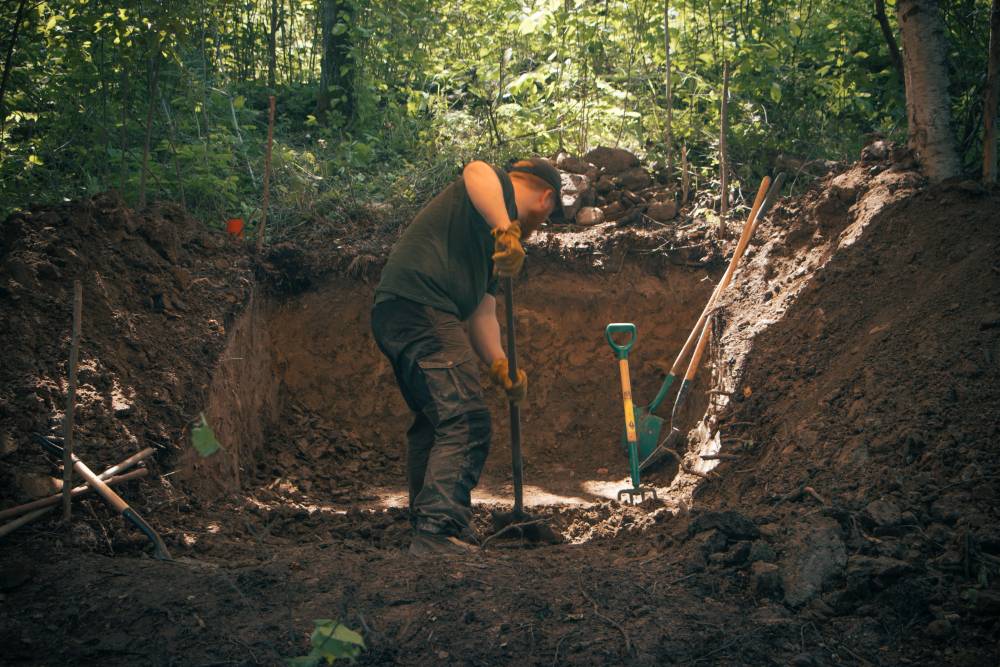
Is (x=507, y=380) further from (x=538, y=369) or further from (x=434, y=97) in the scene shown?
(x=434, y=97)

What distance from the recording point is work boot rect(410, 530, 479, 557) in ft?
10.9

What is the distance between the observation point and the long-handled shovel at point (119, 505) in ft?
10.2

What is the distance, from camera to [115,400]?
3.78 meters

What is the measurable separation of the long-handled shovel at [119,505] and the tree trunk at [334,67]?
597cm

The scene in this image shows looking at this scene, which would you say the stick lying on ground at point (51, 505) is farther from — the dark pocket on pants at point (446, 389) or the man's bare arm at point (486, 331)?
the man's bare arm at point (486, 331)

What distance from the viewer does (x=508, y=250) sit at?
339 cm

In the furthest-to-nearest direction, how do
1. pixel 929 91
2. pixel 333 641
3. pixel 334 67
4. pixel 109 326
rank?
pixel 334 67 → pixel 929 91 → pixel 109 326 → pixel 333 641

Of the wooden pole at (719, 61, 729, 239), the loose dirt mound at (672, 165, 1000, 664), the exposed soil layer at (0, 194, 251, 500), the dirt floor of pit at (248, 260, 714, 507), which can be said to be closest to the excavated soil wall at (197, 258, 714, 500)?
the dirt floor of pit at (248, 260, 714, 507)

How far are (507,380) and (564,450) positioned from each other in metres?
2.09

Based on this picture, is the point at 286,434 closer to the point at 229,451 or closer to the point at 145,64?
the point at 229,451

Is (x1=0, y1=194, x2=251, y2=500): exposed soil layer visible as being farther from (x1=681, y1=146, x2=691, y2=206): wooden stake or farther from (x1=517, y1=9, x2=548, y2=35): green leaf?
(x1=681, y1=146, x2=691, y2=206): wooden stake

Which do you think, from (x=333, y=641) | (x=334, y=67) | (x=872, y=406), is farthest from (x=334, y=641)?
(x=334, y=67)

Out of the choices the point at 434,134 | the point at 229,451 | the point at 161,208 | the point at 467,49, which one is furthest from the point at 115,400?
the point at 467,49

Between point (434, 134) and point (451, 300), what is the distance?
4.39 meters
